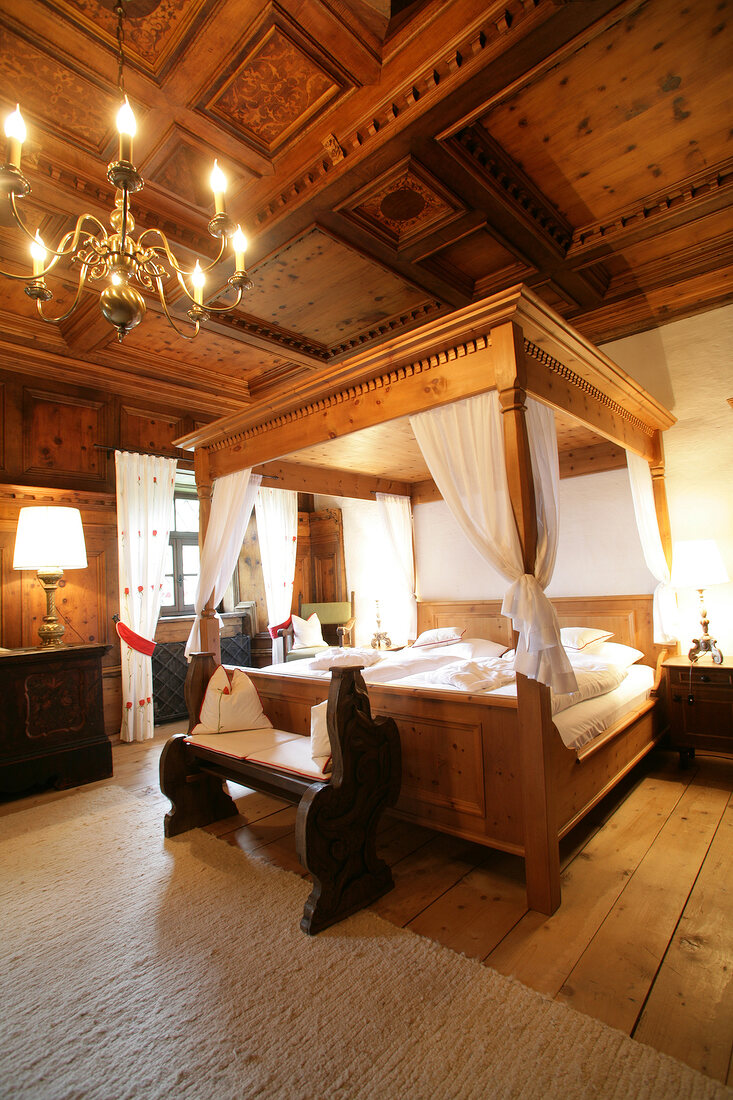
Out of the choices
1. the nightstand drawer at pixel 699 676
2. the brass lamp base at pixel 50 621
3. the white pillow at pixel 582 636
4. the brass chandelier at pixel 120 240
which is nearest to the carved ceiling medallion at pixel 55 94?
the brass chandelier at pixel 120 240

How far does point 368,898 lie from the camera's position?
82.4 inches

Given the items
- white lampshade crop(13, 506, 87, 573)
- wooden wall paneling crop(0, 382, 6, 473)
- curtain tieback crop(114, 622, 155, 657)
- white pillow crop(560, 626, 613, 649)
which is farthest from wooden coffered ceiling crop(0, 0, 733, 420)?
curtain tieback crop(114, 622, 155, 657)

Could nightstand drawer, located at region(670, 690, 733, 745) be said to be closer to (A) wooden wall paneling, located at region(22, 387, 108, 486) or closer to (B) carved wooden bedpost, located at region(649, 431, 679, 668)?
(B) carved wooden bedpost, located at region(649, 431, 679, 668)

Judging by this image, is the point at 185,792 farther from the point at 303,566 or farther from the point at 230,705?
the point at 303,566

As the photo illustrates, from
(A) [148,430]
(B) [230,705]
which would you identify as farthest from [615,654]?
(A) [148,430]

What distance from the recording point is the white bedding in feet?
8.31

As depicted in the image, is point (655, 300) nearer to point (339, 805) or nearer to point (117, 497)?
point (339, 805)

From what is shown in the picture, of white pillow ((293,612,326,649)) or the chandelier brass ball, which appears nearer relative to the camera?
the chandelier brass ball

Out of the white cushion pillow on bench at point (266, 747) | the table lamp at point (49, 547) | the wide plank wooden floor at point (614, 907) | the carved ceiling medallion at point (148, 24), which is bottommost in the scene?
the wide plank wooden floor at point (614, 907)

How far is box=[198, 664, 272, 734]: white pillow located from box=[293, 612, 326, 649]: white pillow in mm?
2427

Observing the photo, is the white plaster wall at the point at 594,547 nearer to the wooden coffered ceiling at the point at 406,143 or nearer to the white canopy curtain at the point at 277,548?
the wooden coffered ceiling at the point at 406,143

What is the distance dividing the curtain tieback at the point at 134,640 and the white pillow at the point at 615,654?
355cm

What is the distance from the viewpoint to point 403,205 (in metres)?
2.95

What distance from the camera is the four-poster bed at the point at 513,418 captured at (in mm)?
2051
